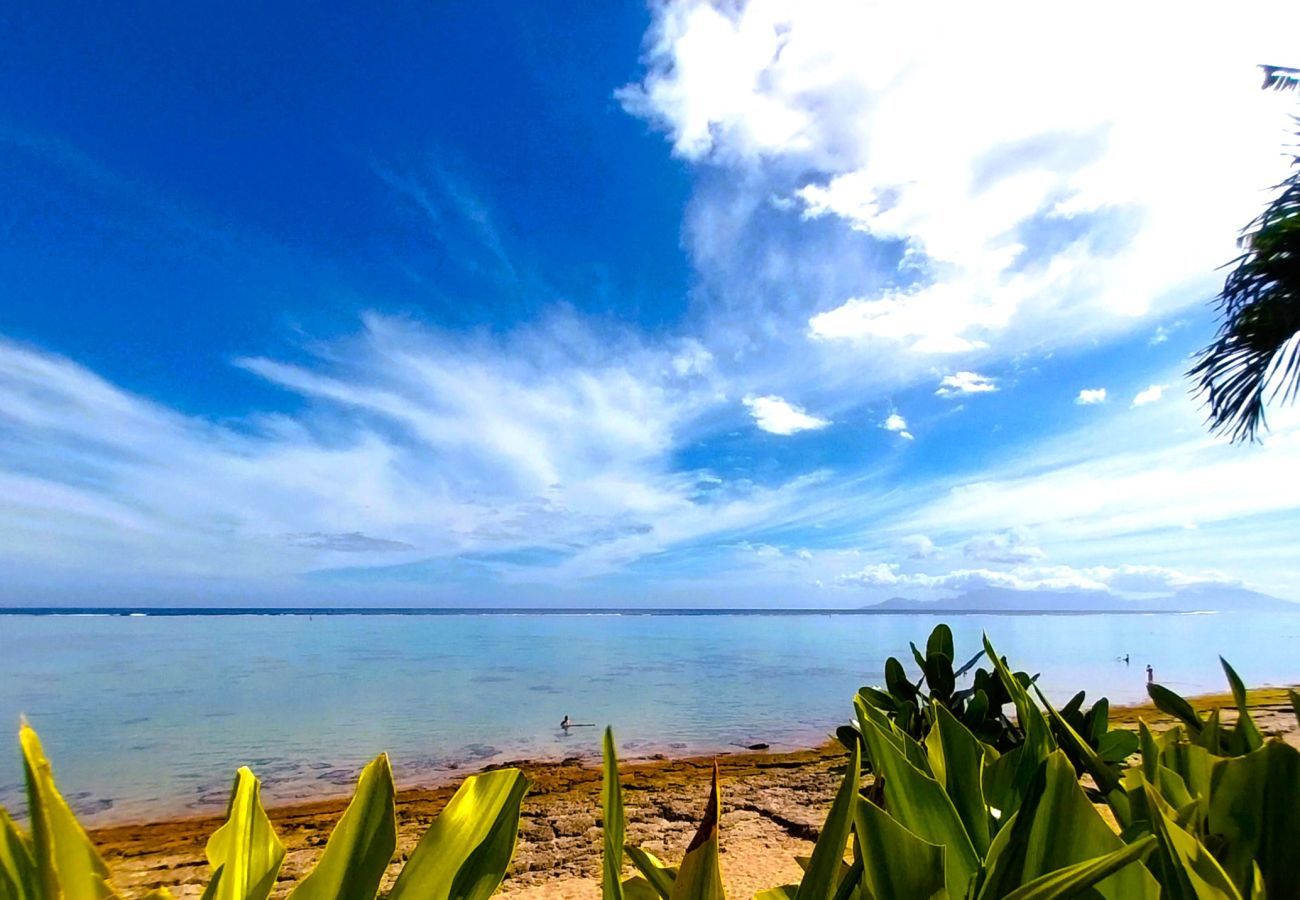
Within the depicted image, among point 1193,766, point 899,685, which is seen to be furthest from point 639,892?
point 899,685

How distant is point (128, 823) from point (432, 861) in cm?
1037

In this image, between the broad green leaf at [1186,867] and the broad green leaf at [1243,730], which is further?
the broad green leaf at [1243,730]

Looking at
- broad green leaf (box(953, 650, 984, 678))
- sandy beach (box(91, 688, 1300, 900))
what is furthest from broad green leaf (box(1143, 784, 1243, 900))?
sandy beach (box(91, 688, 1300, 900))

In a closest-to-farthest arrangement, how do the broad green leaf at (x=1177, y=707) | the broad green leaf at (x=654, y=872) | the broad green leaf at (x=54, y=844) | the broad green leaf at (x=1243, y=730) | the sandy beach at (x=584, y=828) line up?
the broad green leaf at (x=54, y=844) → the broad green leaf at (x=654, y=872) → the broad green leaf at (x=1243, y=730) → the broad green leaf at (x=1177, y=707) → the sandy beach at (x=584, y=828)

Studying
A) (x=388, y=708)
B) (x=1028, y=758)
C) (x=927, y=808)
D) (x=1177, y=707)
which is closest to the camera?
(x=927, y=808)

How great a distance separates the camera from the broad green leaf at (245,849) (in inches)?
19.1

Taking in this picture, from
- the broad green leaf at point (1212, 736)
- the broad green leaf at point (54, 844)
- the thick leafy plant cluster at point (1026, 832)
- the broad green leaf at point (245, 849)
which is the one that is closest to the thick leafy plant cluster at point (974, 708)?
the broad green leaf at point (1212, 736)

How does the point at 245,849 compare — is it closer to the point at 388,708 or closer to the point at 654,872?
the point at 654,872

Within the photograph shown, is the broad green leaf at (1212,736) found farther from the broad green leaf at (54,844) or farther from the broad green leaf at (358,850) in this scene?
the broad green leaf at (54,844)

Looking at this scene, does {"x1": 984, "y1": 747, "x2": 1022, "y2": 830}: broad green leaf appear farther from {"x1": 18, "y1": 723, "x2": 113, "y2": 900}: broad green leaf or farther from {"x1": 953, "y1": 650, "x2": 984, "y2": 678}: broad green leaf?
{"x1": 18, "y1": 723, "x2": 113, "y2": 900}: broad green leaf

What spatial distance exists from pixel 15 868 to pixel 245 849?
0.44ft

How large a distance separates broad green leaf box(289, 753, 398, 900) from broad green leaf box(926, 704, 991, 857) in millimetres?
558

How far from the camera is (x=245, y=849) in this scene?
51 cm

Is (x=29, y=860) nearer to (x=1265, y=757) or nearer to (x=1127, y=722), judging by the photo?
(x=1265, y=757)
